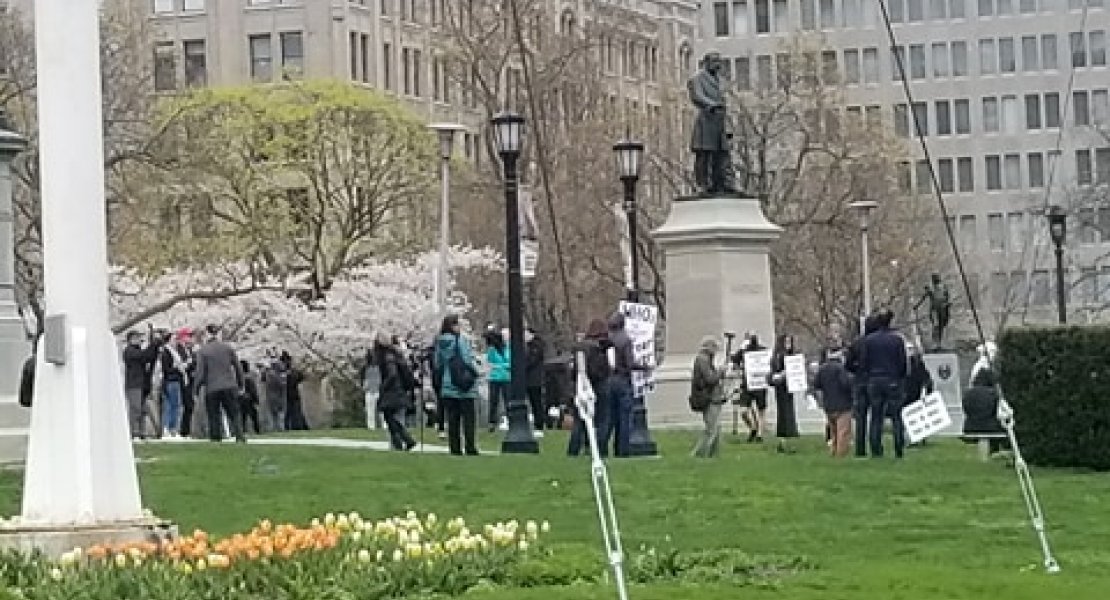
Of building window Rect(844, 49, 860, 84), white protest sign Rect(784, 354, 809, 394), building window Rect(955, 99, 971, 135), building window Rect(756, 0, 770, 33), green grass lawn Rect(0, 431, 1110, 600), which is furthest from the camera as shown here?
building window Rect(955, 99, 971, 135)

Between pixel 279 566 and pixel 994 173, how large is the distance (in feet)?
368

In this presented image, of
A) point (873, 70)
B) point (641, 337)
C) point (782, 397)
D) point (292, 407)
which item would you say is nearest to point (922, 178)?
point (873, 70)

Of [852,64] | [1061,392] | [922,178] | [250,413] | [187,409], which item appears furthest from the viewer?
[852,64]

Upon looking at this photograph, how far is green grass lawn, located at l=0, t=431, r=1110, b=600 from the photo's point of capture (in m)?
14.0

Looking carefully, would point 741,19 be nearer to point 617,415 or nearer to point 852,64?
point 852,64

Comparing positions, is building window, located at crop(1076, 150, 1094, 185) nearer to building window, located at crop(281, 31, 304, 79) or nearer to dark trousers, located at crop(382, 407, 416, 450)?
building window, located at crop(281, 31, 304, 79)

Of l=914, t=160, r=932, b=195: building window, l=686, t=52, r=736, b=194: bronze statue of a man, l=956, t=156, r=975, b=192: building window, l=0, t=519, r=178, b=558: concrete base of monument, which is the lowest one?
l=0, t=519, r=178, b=558: concrete base of monument

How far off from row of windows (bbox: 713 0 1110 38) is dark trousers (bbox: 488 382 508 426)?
82.2m

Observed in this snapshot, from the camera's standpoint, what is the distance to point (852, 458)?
2786 centimetres

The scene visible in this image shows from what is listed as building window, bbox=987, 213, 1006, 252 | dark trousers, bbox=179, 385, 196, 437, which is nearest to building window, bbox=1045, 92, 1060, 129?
building window, bbox=987, 213, 1006, 252

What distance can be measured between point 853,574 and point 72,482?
5105 mm

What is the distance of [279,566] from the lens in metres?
13.6

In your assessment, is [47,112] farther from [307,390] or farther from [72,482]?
[307,390]

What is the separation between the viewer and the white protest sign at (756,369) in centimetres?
3288
